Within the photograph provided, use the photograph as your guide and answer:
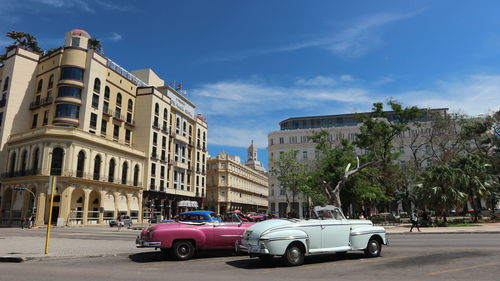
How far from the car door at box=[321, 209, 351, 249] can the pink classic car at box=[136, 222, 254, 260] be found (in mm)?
3361

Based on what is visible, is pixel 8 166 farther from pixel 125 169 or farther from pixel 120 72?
pixel 120 72

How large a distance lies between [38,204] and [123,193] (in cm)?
1200

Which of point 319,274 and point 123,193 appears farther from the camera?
point 123,193

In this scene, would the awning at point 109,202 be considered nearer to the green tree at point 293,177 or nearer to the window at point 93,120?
the window at point 93,120

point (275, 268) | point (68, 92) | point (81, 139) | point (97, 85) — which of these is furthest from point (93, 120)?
point (275, 268)

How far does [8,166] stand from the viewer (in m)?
43.1

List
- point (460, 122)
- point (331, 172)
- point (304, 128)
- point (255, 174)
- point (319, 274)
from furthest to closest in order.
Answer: point (255, 174), point (304, 128), point (460, 122), point (331, 172), point (319, 274)

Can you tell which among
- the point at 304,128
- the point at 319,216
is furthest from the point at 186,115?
the point at 319,216

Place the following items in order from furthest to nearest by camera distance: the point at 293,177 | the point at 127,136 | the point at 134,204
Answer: the point at 127,136
the point at 134,204
the point at 293,177

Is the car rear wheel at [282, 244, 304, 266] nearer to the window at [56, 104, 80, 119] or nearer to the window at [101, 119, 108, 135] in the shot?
the window at [56, 104, 80, 119]

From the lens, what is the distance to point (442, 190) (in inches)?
1094

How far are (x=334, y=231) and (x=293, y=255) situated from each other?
60.3 inches

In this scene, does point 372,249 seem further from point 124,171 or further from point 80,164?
point 124,171

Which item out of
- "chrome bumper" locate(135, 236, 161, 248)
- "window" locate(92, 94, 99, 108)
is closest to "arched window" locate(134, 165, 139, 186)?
"window" locate(92, 94, 99, 108)
